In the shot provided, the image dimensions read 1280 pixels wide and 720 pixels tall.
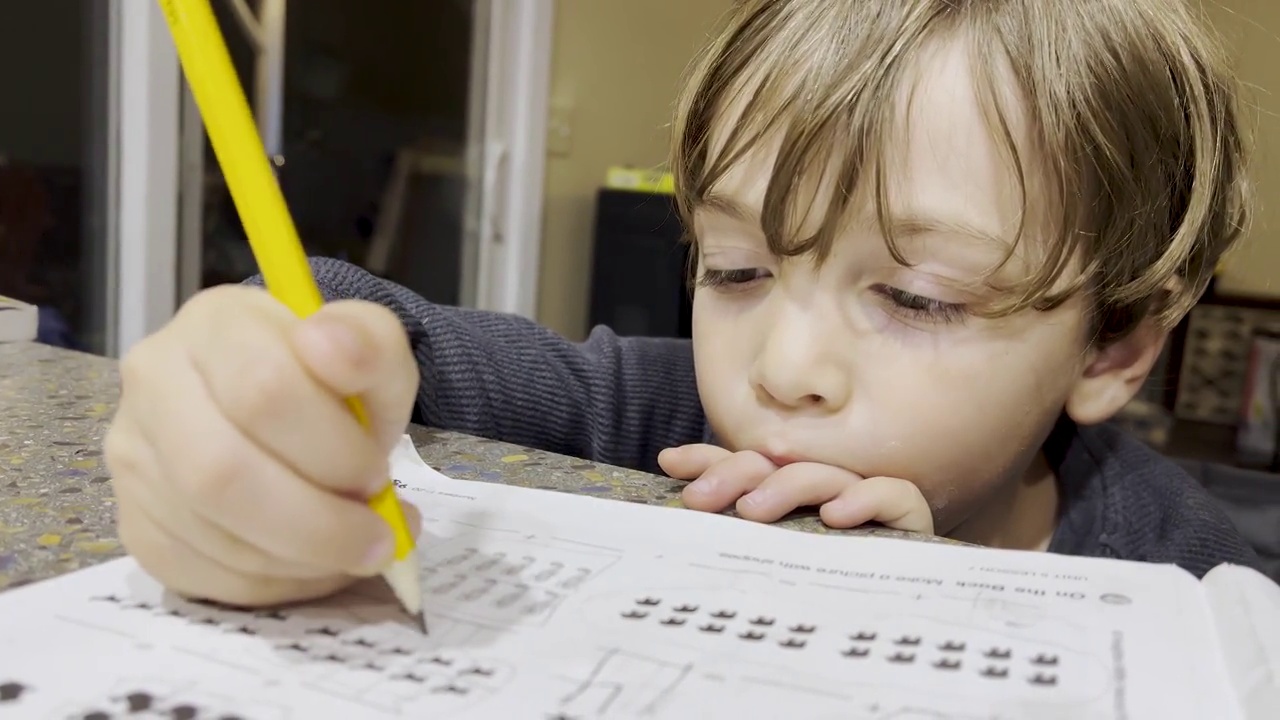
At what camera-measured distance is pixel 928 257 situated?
1.71 ft

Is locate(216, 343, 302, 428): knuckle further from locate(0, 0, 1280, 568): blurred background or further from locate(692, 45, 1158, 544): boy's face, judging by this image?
locate(0, 0, 1280, 568): blurred background

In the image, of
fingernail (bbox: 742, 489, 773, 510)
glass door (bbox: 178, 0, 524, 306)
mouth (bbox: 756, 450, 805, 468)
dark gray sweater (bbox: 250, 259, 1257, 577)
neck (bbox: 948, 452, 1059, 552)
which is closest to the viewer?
fingernail (bbox: 742, 489, 773, 510)

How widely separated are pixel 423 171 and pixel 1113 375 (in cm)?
189

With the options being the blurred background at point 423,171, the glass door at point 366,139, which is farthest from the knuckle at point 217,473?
the glass door at point 366,139

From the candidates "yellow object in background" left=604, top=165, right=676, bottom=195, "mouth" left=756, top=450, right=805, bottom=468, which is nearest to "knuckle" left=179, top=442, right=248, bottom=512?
"mouth" left=756, top=450, right=805, bottom=468

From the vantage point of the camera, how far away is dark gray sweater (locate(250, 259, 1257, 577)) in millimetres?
617

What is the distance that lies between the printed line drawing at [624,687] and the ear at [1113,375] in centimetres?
48

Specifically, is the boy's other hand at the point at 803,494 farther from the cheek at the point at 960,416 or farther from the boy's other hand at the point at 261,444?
the boy's other hand at the point at 261,444

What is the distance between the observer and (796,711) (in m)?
0.24

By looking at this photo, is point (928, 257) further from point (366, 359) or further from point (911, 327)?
point (366, 359)

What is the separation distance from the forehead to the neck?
0.27 metres

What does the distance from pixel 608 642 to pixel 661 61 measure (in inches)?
97.4

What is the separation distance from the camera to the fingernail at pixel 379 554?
0.87 feet

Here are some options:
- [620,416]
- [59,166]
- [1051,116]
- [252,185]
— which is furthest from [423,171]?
[252,185]
